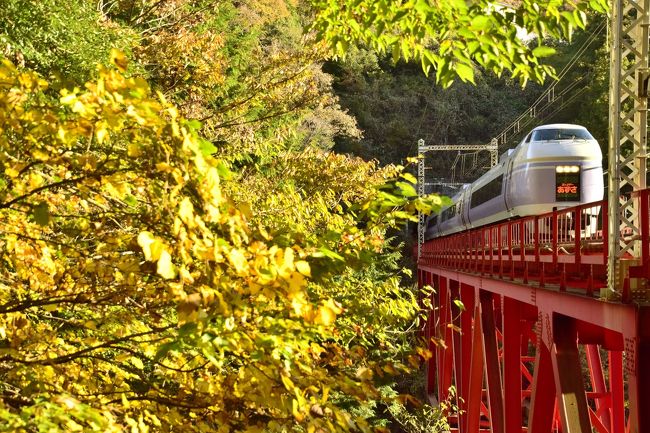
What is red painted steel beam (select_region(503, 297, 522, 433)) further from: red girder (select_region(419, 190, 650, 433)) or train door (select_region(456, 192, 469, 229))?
train door (select_region(456, 192, 469, 229))

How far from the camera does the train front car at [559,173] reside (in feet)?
58.0

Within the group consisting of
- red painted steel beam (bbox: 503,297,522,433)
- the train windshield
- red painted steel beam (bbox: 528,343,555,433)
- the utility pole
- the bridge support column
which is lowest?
red painted steel beam (bbox: 503,297,522,433)

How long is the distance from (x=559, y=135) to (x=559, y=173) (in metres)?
1.12

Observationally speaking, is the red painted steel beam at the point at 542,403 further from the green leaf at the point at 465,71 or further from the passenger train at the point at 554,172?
the passenger train at the point at 554,172

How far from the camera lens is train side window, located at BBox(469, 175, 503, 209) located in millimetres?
21656

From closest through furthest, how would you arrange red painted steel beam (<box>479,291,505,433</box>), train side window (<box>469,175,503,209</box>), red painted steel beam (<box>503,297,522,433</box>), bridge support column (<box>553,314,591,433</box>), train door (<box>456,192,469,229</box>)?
bridge support column (<box>553,314,591,433</box>), red painted steel beam (<box>503,297,522,433</box>), red painted steel beam (<box>479,291,505,433</box>), train side window (<box>469,175,503,209</box>), train door (<box>456,192,469,229</box>)

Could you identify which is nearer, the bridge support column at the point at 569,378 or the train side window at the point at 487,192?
the bridge support column at the point at 569,378

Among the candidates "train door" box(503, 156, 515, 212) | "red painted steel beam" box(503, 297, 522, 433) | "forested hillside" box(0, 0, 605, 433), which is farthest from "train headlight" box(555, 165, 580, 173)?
"forested hillside" box(0, 0, 605, 433)

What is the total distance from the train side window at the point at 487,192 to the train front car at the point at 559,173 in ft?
9.67

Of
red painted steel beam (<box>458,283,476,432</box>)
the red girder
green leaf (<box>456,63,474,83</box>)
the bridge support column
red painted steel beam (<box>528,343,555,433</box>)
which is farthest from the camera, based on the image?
red painted steel beam (<box>458,283,476,432</box>)

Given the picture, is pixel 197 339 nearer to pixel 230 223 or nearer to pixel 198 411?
pixel 230 223

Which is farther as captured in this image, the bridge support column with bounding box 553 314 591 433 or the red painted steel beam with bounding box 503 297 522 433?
the red painted steel beam with bounding box 503 297 522 433

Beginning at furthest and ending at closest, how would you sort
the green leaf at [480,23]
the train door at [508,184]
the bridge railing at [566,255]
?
the train door at [508,184] < the bridge railing at [566,255] < the green leaf at [480,23]

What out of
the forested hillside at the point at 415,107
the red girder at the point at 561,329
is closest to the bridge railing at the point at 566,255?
the red girder at the point at 561,329
